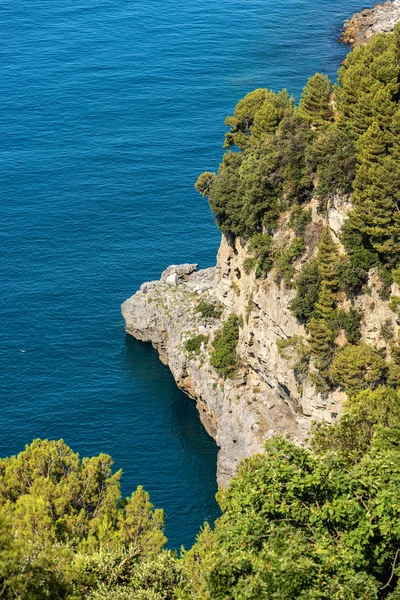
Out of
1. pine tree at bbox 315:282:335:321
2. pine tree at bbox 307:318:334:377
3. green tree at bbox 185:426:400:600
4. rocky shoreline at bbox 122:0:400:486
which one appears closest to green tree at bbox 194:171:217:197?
rocky shoreline at bbox 122:0:400:486

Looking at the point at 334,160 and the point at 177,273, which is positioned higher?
the point at 177,273

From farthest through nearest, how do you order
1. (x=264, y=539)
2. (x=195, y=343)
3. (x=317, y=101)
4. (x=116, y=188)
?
(x=116, y=188) → (x=195, y=343) → (x=317, y=101) → (x=264, y=539)

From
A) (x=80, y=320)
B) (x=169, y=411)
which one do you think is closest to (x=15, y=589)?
(x=169, y=411)

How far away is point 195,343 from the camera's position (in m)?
96.5

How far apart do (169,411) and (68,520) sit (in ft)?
144

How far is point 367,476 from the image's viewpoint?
4141 centimetres

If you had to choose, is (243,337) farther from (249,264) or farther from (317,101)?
(317,101)

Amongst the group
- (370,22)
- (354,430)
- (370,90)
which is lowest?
(354,430)

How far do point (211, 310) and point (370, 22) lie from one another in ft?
331

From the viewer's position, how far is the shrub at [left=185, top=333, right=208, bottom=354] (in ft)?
315

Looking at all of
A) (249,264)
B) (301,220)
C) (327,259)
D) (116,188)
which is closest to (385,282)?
(327,259)

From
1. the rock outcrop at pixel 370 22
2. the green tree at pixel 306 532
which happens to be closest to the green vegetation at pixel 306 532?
the green tree at pixel 306 532

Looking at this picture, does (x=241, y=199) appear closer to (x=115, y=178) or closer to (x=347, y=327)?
(x=347, y=327)

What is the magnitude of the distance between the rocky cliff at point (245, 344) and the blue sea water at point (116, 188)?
370cm
